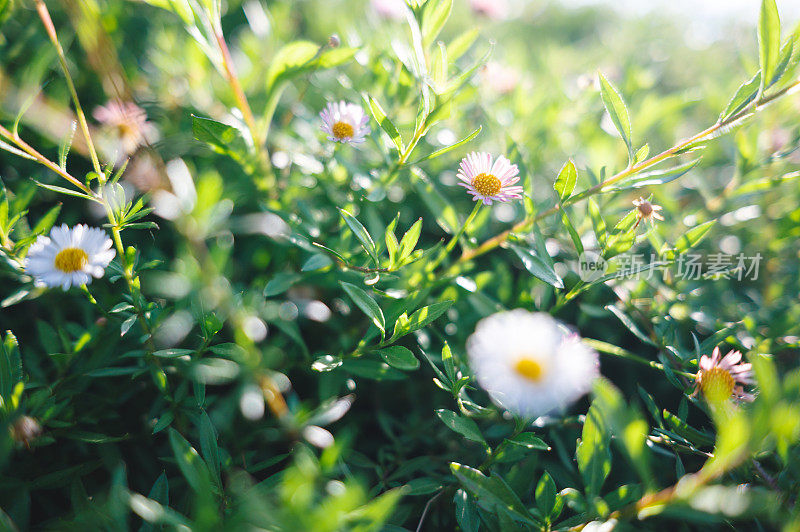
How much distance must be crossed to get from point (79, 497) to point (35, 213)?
0.53 meters

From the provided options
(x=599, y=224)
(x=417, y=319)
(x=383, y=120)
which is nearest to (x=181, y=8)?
(x=383, y=120)

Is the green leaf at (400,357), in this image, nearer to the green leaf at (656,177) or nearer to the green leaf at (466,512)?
the green leaf at (466,512)

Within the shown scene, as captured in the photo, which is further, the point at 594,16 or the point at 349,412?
the point at 594,16

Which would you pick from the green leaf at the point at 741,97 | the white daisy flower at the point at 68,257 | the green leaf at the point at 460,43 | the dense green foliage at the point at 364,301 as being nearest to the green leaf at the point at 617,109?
the dense green foliage at the point at 364,301

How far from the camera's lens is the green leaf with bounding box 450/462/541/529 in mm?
499

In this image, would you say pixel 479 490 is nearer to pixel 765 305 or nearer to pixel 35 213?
pixel 765 305

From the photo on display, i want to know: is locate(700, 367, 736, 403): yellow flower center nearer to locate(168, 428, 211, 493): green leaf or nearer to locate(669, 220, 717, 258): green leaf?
locate(669, 220, 717, 258): green leaf

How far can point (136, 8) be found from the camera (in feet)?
3.91

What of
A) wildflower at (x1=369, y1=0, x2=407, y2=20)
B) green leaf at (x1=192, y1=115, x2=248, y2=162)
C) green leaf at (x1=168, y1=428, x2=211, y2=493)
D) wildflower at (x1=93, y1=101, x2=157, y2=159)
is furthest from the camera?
wildflower at (x1=369, y1=0, x2=407, y2=20)

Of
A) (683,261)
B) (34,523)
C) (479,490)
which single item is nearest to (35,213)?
(34,523)

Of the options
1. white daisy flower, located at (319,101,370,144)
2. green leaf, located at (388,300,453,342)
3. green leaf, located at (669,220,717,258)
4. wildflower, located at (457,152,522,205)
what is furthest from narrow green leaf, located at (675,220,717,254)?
white daisy flower, located at (319,101,370,144)

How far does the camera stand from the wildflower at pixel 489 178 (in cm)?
61

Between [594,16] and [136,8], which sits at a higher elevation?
[136,8]

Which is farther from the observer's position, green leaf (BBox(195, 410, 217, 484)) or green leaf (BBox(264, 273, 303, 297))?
green leaf (BBox(264, 273, 303, 297))
